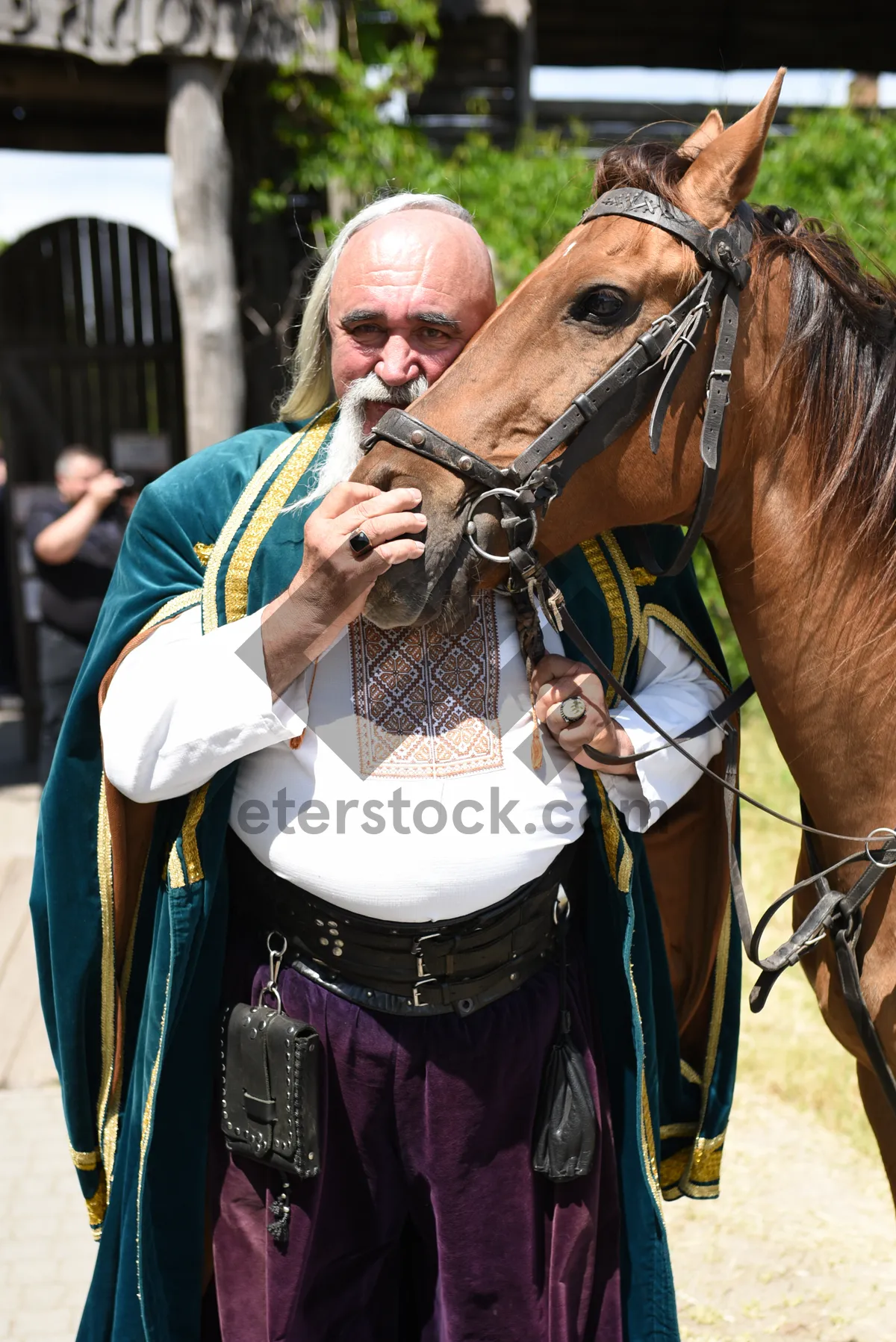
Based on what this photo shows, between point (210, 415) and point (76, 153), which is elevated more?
point (76, 153)

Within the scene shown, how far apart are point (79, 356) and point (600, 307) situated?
652cm

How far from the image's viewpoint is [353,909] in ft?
5.52

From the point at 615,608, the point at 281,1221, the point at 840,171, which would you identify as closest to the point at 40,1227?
the point at 281,1221

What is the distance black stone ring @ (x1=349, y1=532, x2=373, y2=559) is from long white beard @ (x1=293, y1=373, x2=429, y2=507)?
0.29m

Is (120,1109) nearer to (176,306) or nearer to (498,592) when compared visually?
(498,592)

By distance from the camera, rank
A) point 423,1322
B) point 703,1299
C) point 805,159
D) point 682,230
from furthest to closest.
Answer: point 805,159, point 703,1299, point 423,1322, point 682,230

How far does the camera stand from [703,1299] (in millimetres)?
2834

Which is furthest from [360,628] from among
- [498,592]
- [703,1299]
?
[703,1299]

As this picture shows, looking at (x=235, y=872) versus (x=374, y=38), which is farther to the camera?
(x=374, y=38)

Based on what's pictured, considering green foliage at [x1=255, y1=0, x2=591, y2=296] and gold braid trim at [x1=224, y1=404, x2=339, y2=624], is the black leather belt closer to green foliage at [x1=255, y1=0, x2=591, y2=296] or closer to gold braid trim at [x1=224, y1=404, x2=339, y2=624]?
gold braid trim at [x1=224, y1=404, x2=339, y2=624]

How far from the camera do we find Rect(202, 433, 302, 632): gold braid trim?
175 cm

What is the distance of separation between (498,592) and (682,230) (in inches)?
21.7

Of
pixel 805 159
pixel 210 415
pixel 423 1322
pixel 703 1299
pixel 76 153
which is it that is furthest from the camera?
pixel 76 153

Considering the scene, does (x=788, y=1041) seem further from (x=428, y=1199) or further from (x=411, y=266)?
(x=411, y=266)
